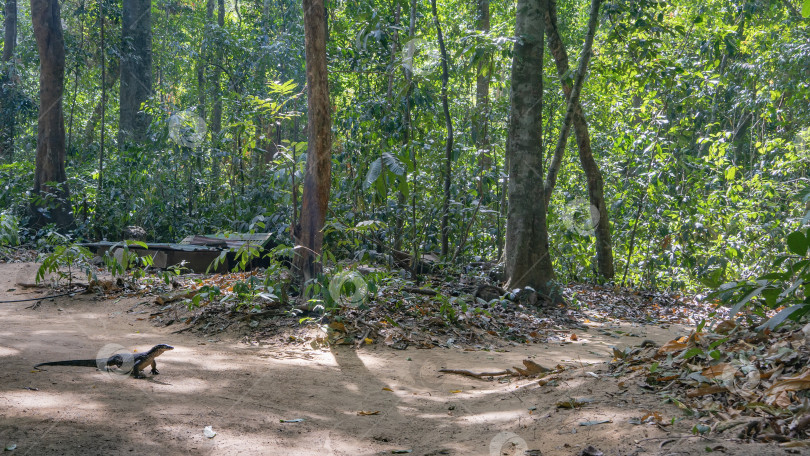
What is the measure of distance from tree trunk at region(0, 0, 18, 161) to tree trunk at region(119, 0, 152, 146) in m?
3.42

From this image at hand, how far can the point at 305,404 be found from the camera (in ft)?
11.1

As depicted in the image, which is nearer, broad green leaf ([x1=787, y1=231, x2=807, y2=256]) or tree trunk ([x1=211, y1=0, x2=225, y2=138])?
broad green leaf ([x1=787, y1=231, x2=807, y2=256])

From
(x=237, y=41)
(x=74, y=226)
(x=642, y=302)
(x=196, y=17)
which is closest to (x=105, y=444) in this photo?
(x=642, y=302)

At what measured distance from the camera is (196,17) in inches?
863

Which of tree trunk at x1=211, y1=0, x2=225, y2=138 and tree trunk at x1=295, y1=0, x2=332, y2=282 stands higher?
tree trunk at x1=211, y1=0, x2=225, y2=138

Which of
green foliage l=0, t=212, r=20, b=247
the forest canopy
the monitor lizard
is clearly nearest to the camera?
the monitor lizard

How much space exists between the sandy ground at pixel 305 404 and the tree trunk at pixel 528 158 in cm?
261

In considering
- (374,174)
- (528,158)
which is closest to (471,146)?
(528,158)

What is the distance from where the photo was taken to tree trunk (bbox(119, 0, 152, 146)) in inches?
542

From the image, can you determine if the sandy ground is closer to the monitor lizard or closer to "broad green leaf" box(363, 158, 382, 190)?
the monitor lizard

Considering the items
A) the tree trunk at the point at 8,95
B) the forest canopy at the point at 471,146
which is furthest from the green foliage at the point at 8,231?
the tree trunk at the point at 8,95

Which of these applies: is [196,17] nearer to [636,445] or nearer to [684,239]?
[684,239]

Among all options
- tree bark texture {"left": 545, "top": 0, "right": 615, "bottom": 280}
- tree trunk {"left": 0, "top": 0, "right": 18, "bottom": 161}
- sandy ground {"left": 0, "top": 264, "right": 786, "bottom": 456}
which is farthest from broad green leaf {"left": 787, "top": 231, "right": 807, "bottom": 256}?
tree trunk {"left": 0, "top": 0, "right": 18, "bottom": 161}

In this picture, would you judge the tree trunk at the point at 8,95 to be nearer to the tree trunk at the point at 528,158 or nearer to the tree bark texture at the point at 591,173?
the tree bark texture at the point at 591,173
